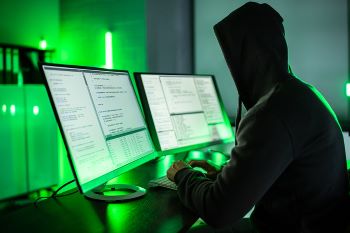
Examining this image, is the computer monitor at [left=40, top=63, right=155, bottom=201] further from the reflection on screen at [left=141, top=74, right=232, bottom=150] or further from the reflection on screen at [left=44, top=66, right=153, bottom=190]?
the reflection on screen at [left=141, top=74, right=232, bottom=150]

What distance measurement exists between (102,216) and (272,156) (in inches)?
19.9

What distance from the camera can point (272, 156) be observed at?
2.84 ft

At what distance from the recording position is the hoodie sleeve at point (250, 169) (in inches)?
34.1

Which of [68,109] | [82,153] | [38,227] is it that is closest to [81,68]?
[68,109]

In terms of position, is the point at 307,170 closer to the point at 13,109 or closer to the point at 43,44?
the point at 13,109

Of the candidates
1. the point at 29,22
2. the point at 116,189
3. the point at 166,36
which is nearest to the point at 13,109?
the point at 29,22

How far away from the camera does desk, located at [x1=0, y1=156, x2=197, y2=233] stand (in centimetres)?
90

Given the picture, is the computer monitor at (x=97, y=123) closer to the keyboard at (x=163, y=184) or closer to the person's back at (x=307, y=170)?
the keyboard at (x=163, y=184)

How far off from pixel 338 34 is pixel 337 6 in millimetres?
193

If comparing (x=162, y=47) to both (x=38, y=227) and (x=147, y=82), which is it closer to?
(x=147, y=82)

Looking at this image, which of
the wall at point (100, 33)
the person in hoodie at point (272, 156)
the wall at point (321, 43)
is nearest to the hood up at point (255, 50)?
the person in hoodie at point (272, 156)

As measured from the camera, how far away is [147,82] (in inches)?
65.1

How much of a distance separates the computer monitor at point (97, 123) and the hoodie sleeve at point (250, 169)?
0.34 m

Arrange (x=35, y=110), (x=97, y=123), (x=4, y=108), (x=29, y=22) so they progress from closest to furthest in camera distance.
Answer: (x=97, y=123)
(x=4, y=108)
(x=35, y=110)
(x=29, y=22)
